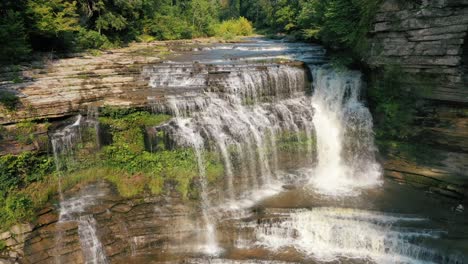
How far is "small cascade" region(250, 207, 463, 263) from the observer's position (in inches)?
359

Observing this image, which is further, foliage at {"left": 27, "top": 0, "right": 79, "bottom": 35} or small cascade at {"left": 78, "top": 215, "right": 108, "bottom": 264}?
foliage at {"left": 27, "top": 0, "right": 79, "bottom": 35}


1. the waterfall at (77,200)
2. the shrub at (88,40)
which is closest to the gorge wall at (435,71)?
the waterfall at (77,200)

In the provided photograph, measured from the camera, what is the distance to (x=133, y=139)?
11.3 metres

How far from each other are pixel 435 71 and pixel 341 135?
4.06 m

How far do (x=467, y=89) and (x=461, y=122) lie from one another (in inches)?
42.1

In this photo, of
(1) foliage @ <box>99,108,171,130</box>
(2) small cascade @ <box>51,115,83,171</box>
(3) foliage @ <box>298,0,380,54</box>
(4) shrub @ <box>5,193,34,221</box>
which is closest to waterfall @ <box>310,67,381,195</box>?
(3) foliage @ <box>298,0,380,54</box>

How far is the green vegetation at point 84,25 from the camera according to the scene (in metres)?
13.4

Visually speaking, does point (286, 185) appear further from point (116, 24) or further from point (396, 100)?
point (116, 24)

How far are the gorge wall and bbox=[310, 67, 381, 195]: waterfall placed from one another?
0.99 m

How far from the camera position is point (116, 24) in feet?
74.7

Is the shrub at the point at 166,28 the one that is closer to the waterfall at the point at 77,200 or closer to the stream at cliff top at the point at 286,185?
the stream at cliff top at the point at 286,185

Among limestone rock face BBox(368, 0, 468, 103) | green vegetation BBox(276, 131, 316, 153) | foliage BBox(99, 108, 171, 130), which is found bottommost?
green vegetation BBox(276, 131, 316, 153)

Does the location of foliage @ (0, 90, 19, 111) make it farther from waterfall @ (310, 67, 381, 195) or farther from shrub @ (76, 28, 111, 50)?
waterfall @ (310, 67, 381, 195)

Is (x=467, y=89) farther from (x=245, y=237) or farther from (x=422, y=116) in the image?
(x=245, y=237)
